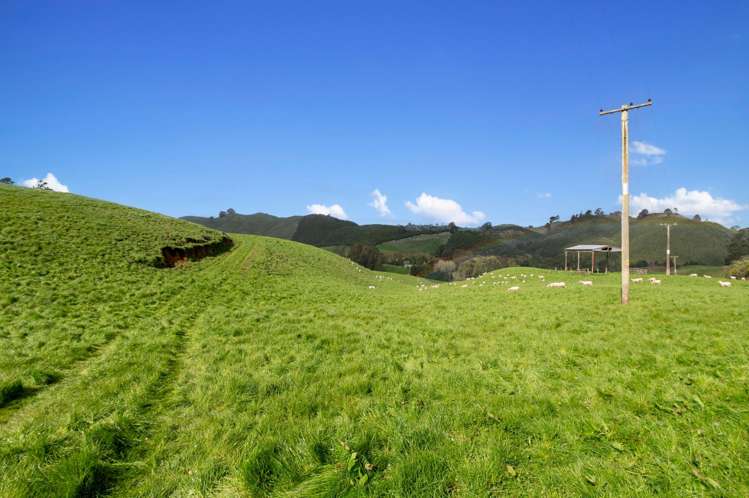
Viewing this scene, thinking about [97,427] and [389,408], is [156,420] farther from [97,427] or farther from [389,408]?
[389,408]

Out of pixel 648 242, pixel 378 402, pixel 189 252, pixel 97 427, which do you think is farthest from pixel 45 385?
pixel 648 242

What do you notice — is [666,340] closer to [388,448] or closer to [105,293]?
[388,448]

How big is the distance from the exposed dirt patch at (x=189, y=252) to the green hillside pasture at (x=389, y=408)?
54.6 feet

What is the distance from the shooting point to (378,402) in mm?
6523

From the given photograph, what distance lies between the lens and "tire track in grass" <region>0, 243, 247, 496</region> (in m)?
4.44

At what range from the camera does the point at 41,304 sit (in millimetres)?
14867

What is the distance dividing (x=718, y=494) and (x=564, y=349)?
5644 millimetres

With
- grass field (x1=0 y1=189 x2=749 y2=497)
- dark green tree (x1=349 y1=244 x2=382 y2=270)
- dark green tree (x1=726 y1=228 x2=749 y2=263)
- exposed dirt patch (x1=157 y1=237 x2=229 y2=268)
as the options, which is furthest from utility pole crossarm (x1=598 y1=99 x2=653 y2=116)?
dark green tree (x1=726 y1=228 x2=749 y2=263)

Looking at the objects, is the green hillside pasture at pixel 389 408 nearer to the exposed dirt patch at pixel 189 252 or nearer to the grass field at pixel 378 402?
the grass field at pixel 378 402

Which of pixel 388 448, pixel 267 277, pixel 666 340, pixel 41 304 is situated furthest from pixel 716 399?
pixel 267 277

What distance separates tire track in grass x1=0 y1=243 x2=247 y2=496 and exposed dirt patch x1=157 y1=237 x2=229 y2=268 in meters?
21.8

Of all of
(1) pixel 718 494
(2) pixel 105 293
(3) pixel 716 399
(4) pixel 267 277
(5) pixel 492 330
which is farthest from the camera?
(4) pixel 267 277

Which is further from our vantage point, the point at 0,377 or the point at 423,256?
the point at 423,256

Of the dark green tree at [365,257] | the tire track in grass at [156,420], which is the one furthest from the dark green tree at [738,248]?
the tire track in grass at [156,420]
